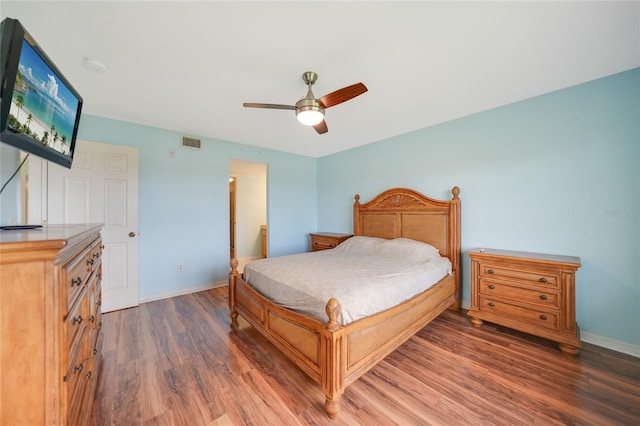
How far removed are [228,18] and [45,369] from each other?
198 cm

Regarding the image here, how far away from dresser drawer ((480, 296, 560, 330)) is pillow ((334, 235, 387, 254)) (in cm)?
141

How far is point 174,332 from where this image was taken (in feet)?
8.25

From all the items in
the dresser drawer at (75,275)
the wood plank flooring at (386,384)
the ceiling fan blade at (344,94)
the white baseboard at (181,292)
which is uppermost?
the ceiling fan blade at (344,94)

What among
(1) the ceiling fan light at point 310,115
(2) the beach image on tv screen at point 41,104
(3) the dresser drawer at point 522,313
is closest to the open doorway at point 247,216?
(1) the ceiling fan light at point 310,115

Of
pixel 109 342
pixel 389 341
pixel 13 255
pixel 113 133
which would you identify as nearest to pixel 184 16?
pixel 13 255

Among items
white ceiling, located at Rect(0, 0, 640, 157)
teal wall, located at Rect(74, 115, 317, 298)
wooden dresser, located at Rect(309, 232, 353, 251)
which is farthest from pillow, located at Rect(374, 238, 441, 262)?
teal wall, located at Rect(74, 115, 317, 298)

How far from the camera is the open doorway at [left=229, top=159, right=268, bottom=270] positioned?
6.30 meters

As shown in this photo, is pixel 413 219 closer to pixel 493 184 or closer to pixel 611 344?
pixel 493 184

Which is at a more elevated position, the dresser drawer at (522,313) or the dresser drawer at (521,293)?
the dresser drawer at (521,293)

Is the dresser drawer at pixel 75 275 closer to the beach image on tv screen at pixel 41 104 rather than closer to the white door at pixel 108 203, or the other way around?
the beach image on tv screen at pixel 41 104

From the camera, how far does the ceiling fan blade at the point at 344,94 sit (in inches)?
70.5

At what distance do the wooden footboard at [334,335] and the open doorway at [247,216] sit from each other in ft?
13.4

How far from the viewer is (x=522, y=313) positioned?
92.9 inches

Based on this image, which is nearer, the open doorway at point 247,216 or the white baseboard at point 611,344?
the white baseboard at point 611,344
